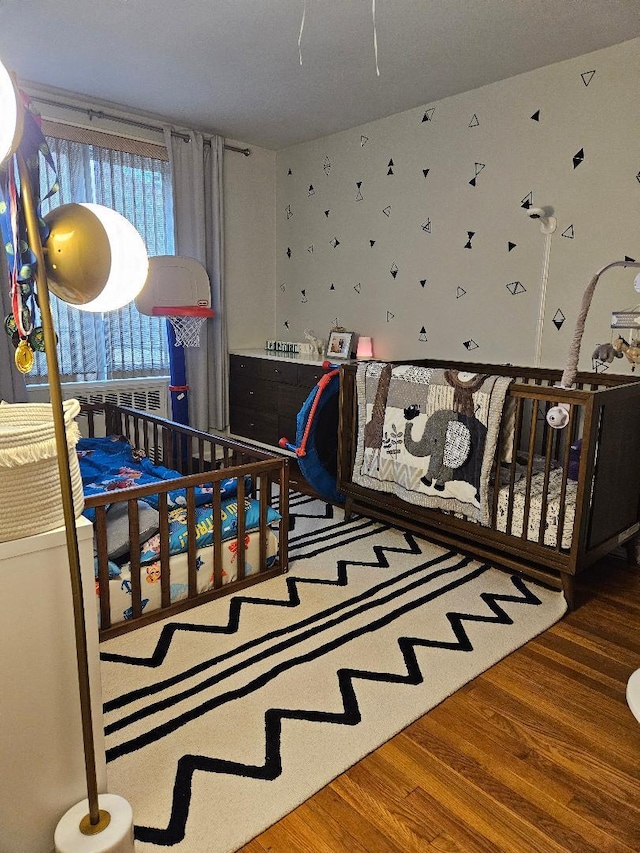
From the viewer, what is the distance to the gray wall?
8.98 ft

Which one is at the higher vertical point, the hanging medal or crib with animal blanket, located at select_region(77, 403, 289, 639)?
the hanging medal

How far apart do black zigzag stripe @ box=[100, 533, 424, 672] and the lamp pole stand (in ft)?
Answer: 1.93

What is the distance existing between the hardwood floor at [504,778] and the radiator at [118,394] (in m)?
2.90

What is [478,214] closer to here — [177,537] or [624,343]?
[624,343]

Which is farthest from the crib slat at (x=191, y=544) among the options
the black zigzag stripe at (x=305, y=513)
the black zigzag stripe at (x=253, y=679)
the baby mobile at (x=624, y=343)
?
the baby mobile at (x=624, y=343)

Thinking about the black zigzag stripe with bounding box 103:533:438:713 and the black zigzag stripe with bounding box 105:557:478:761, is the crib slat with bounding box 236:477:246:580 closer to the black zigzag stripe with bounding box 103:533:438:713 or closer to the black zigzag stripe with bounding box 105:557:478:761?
the black zigzag stripe with bounding box 103:533:438:713

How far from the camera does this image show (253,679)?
1.74m

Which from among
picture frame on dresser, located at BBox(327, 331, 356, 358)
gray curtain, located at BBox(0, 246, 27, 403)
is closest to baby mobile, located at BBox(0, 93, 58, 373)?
gray curtain, located at BBox(0, 246, 27, 403)

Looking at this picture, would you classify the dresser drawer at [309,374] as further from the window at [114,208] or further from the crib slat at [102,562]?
the crib slat at [102,562]

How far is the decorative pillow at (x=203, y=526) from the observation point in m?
2.06

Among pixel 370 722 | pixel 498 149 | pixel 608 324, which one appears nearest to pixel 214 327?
pixel 498 149

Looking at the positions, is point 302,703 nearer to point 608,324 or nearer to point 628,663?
point 628,663

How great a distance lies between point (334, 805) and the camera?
1.32 metres

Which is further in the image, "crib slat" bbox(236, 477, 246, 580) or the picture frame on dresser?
the picture frame on dresser
